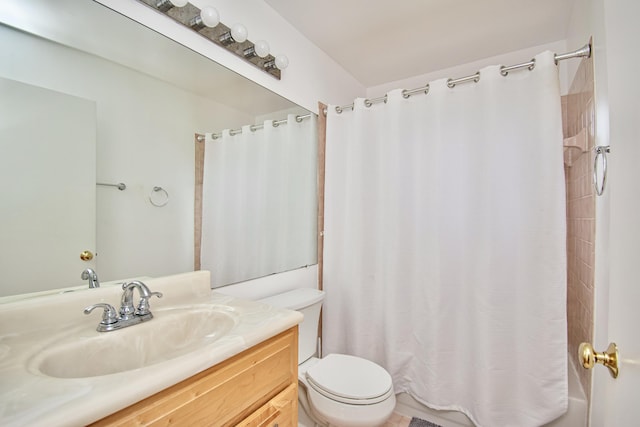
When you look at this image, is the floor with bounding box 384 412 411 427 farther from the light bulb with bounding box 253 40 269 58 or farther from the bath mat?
the light bulb with bounding box 253 40 269 58

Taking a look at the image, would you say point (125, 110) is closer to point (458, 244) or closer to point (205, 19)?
point (205, 19)

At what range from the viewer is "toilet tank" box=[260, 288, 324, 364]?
1537 millimetres

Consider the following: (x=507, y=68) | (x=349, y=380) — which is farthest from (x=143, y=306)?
(x=507, y=68)

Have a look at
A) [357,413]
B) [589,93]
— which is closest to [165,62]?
[357,413]

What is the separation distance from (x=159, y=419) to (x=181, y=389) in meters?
0.06

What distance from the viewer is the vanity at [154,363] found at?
54 cm

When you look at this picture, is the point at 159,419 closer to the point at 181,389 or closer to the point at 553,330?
the point at 181,389

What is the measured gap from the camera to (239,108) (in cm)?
152

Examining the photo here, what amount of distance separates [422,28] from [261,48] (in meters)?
1.04

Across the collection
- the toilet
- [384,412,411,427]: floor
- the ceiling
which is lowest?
[384,412,411,427]: floor

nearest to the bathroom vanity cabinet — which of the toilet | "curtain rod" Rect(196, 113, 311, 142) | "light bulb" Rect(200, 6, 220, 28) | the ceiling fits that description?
the toilet

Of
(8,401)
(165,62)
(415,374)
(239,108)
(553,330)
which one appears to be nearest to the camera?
(8,401)

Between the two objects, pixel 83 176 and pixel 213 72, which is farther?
pixel 213 72

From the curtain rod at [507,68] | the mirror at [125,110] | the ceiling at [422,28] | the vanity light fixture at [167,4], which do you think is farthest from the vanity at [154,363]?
the ceiling at [422,28]
